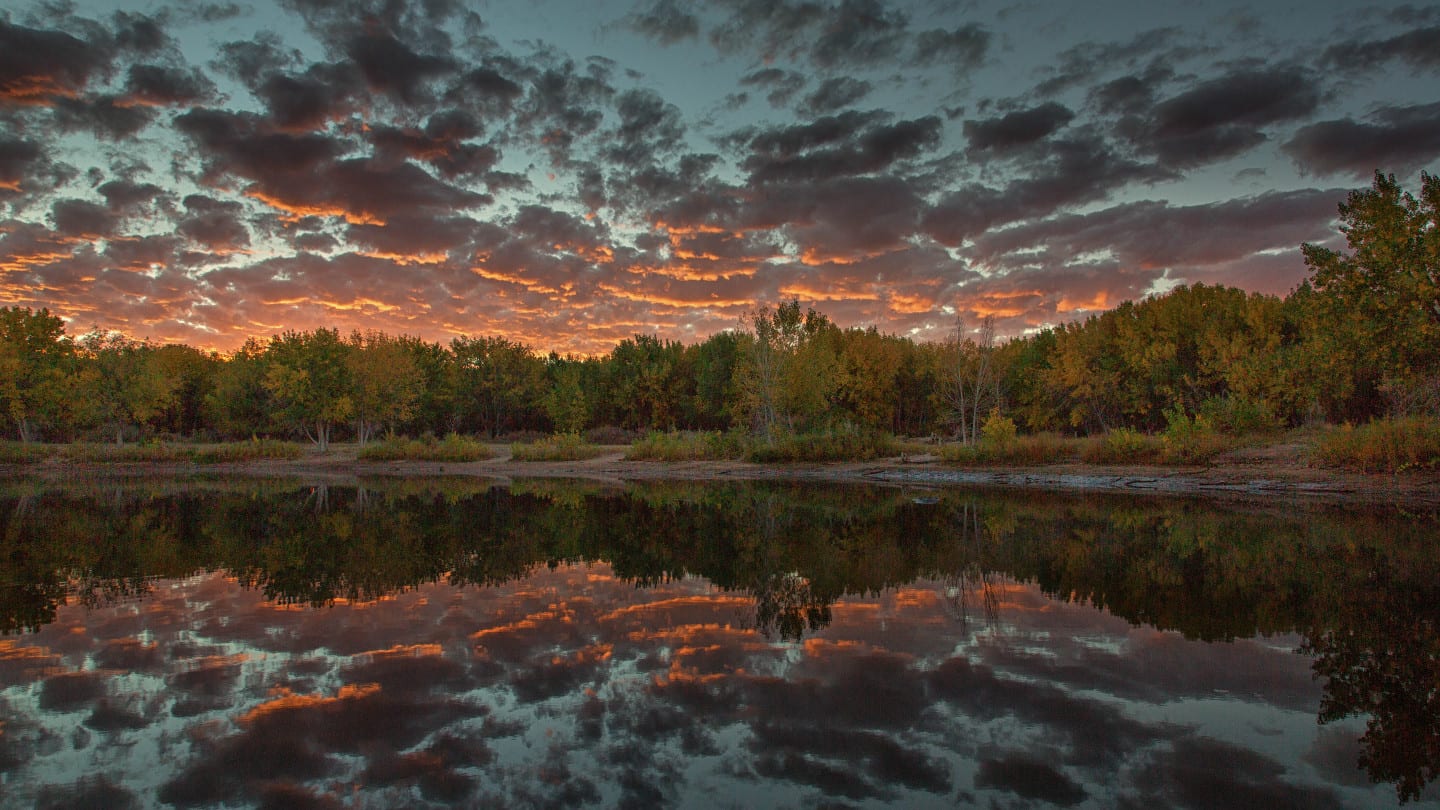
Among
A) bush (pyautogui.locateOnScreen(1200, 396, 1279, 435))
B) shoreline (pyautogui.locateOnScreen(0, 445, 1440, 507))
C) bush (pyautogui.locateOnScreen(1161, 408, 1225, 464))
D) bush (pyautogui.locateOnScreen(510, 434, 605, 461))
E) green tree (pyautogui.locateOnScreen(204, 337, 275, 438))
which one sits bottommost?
shoreline (pyautogui.locateOnScreen(0, 445, 1440, 507))

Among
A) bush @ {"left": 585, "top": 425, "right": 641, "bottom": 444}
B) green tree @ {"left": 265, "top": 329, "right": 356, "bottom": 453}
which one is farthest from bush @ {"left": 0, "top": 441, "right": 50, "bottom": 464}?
bush @ {"left": 585, "top": 425, "right": 641, "bottom": 444}

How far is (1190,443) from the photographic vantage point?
25688mm

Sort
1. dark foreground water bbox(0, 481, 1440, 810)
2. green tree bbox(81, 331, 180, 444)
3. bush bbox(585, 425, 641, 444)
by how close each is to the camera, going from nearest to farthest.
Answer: dark foreground water bbox(0, 481, 1440, 810), green tree bbox(81, 331, 180, 444), bush bbox(585, 425, 641, 444)

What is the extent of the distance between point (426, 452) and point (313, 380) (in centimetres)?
1506

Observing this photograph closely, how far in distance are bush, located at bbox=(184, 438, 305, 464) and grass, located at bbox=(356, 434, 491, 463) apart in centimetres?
570

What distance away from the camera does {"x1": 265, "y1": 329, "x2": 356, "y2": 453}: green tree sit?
50.8 m

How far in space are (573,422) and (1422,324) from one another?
57.7 m

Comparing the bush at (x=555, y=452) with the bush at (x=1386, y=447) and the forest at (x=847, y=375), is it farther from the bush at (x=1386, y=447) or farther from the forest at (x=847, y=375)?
the bush at (x=1386, y=447)

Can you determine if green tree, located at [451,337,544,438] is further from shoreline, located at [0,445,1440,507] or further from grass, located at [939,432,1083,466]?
grass, located at [939,432,1083,466]

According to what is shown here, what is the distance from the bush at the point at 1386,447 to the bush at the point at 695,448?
24601 millimetres

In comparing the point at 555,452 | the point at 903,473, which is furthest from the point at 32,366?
the point at 903,473

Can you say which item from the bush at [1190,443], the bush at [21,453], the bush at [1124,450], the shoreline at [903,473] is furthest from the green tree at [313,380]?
the bush at [1190,443]

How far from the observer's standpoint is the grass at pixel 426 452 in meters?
43.3

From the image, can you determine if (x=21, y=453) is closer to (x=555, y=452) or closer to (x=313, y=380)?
(x=313, y=380)
